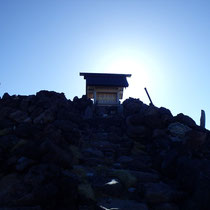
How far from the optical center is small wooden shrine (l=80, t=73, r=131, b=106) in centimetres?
2553

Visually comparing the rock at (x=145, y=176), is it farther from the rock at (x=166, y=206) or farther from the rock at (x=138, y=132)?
the rock at (x=138, y=132)

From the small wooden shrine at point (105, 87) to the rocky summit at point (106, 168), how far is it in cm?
1032

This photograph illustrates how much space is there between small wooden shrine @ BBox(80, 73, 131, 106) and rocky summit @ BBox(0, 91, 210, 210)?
10.3 metres

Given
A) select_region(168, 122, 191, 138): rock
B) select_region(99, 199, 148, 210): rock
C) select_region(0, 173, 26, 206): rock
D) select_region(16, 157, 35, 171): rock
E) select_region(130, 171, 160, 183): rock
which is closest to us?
select_region(0, 173, 26, 206): rock

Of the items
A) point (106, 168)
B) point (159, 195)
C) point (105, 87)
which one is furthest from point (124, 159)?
point (105, 87)

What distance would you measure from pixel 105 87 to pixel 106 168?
56.1ft

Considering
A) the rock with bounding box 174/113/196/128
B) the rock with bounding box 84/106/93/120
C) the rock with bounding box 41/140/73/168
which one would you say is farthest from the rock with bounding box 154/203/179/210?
the rock with bounding box 84/106/93/120

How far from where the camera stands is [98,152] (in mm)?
11664

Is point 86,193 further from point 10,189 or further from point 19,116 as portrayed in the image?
point 19,116

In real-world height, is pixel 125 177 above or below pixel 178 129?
below

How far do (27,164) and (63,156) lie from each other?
55.5 inches

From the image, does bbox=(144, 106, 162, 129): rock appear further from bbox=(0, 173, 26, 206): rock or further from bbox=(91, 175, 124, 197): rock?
bbox=(0, 173, 26, 206): rock

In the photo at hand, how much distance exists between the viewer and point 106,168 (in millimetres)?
9719

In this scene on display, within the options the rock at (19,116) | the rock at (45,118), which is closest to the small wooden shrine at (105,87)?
the rock at (45,118)
